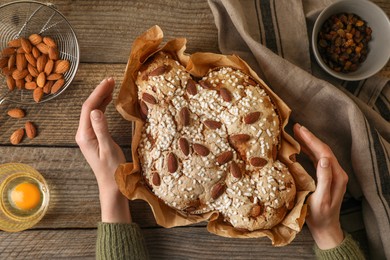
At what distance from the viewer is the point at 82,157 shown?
3.76 feet

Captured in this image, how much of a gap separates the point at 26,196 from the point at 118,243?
11.2 inches

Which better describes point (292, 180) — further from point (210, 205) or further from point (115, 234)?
point (115, 234)

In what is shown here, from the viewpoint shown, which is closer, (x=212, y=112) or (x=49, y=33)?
(x=212, y=112)

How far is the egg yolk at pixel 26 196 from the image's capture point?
44.1 inches

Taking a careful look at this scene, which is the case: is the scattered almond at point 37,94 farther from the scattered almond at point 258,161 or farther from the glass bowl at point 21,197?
the scattered almond at point 258,161

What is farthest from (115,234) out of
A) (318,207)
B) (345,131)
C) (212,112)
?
(345,131)

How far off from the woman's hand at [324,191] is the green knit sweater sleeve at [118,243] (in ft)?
1.45

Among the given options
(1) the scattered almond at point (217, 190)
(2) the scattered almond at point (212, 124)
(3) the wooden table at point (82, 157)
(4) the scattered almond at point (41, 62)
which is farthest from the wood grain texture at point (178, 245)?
(4) the scattered almond at point (41, 62)

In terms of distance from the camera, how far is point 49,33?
1.15 meters

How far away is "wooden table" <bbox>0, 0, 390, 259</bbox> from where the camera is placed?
1.14 meters

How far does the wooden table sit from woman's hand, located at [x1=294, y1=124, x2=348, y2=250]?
9 cm

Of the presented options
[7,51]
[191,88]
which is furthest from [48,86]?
[191,88]

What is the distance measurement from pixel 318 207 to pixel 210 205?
0.86 feet

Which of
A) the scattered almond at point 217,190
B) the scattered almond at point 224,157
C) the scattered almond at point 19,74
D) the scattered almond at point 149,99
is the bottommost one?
the scattered almond at point 217,190
